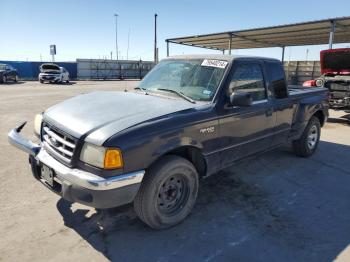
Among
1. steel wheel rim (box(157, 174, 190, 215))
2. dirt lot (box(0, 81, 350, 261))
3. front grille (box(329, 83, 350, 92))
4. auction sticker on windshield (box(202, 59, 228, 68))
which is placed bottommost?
dirt lot (box(0, 81, 350, 261))

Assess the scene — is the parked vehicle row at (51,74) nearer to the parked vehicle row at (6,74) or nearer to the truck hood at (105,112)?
the parked vehicle row at (6,74)

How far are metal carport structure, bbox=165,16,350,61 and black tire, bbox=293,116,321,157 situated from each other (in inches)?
370

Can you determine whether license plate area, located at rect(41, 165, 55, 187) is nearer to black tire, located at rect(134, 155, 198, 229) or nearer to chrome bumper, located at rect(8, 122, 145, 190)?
chrome bumper, located at rect(8, 122, 145, 190)

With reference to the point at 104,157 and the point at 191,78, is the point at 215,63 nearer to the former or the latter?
the point at 191,78

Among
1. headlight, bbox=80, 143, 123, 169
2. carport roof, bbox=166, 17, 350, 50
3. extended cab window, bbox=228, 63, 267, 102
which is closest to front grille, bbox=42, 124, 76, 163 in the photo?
headlight, bbox=80, 143, 123, 169

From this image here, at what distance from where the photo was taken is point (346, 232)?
3434mm

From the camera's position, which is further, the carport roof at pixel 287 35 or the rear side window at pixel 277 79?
the carport roof at pixel 287 35

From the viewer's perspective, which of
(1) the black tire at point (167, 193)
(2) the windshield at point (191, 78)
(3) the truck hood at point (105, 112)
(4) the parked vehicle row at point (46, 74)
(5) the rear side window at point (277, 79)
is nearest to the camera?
(3) the truck hood at point (105, 112)

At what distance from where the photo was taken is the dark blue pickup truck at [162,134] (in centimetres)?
288

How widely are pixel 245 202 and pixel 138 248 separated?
1.63 metres

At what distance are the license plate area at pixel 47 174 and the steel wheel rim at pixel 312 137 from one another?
4.71 metres

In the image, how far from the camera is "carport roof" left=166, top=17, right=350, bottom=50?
598 inches

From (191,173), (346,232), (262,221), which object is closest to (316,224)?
(346,232)

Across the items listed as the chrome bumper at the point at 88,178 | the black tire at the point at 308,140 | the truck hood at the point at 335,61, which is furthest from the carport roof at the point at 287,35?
the chrome bumper at the point at 88,178
